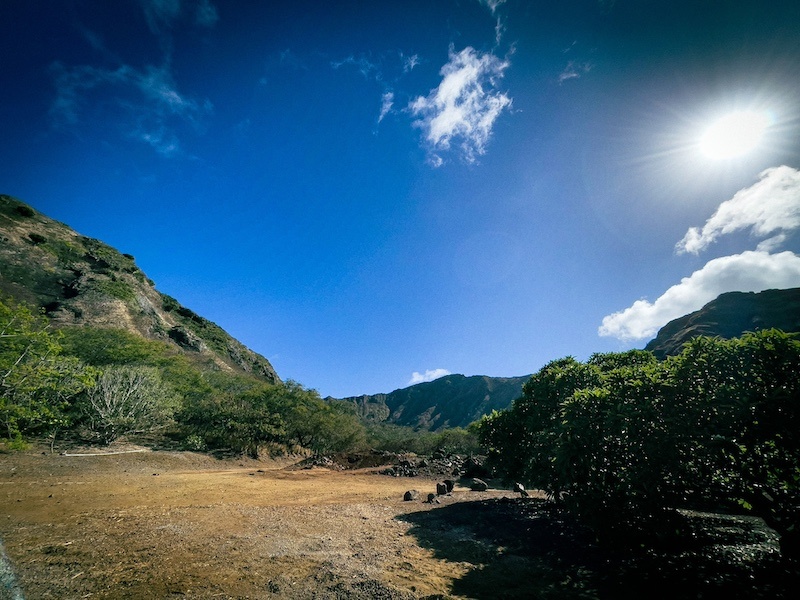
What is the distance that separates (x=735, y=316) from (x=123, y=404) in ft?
447

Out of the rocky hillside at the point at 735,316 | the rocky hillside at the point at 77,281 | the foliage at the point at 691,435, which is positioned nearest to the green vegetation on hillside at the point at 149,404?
the foliage at the point at 691,435

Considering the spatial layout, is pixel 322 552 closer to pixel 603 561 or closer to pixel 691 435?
pixel 603 561

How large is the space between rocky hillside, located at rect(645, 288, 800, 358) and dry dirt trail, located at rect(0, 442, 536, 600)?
295ft

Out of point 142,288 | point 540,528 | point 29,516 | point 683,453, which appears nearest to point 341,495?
point 540,528

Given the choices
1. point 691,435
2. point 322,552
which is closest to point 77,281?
point 322,552

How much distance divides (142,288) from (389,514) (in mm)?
A: 98631

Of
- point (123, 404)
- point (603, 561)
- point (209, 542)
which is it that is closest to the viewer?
point (209, 542)

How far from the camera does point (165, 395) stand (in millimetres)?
26531

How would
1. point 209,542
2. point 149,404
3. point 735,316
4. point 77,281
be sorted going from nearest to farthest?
1. point 209,542
2. point 149,404
3. point 77,281
4. point 735,316

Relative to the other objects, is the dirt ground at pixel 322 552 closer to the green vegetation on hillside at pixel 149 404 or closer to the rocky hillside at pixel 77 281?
the green vegetation on hillside at pixel 149 404

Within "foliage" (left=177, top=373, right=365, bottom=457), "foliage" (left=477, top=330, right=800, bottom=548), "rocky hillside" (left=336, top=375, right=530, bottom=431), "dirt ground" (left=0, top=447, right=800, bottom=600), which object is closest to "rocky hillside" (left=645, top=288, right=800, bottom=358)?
"rocky hillside" (left=336, top=375, right=530, bottom=431)

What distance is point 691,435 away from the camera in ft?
20.1

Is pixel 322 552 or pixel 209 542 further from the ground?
pixel 209 542

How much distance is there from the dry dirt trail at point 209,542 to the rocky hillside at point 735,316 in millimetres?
89892
